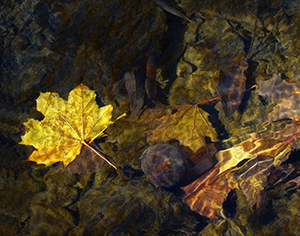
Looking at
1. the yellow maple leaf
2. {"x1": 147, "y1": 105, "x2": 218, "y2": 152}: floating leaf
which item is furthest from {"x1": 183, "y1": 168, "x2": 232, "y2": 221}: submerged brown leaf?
the yellow maple leaf

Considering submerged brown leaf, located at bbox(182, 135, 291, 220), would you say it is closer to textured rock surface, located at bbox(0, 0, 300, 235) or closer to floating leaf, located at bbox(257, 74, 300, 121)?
textured rock surface, located at bbox(0, 0, 300, 235)

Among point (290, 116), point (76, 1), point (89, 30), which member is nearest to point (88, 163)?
point (89, 30)

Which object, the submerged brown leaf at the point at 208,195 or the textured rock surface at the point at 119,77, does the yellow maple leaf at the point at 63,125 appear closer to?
the textured rock surface at the point at 119,77

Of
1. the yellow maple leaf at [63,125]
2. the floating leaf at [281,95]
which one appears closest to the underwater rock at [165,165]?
the yellow maple leaf at [63,125]

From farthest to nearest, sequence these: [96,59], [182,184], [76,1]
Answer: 1. [182,184]
2. [96,59]
3. [76,1]

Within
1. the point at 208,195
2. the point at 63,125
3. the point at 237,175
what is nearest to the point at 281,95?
the point at 237,175

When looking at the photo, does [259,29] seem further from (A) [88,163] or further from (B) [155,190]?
(A) [88,163]

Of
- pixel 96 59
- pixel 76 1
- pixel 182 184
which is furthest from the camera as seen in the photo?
pixel 182 184

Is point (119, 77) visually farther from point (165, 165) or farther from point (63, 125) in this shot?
point (165, 165)
